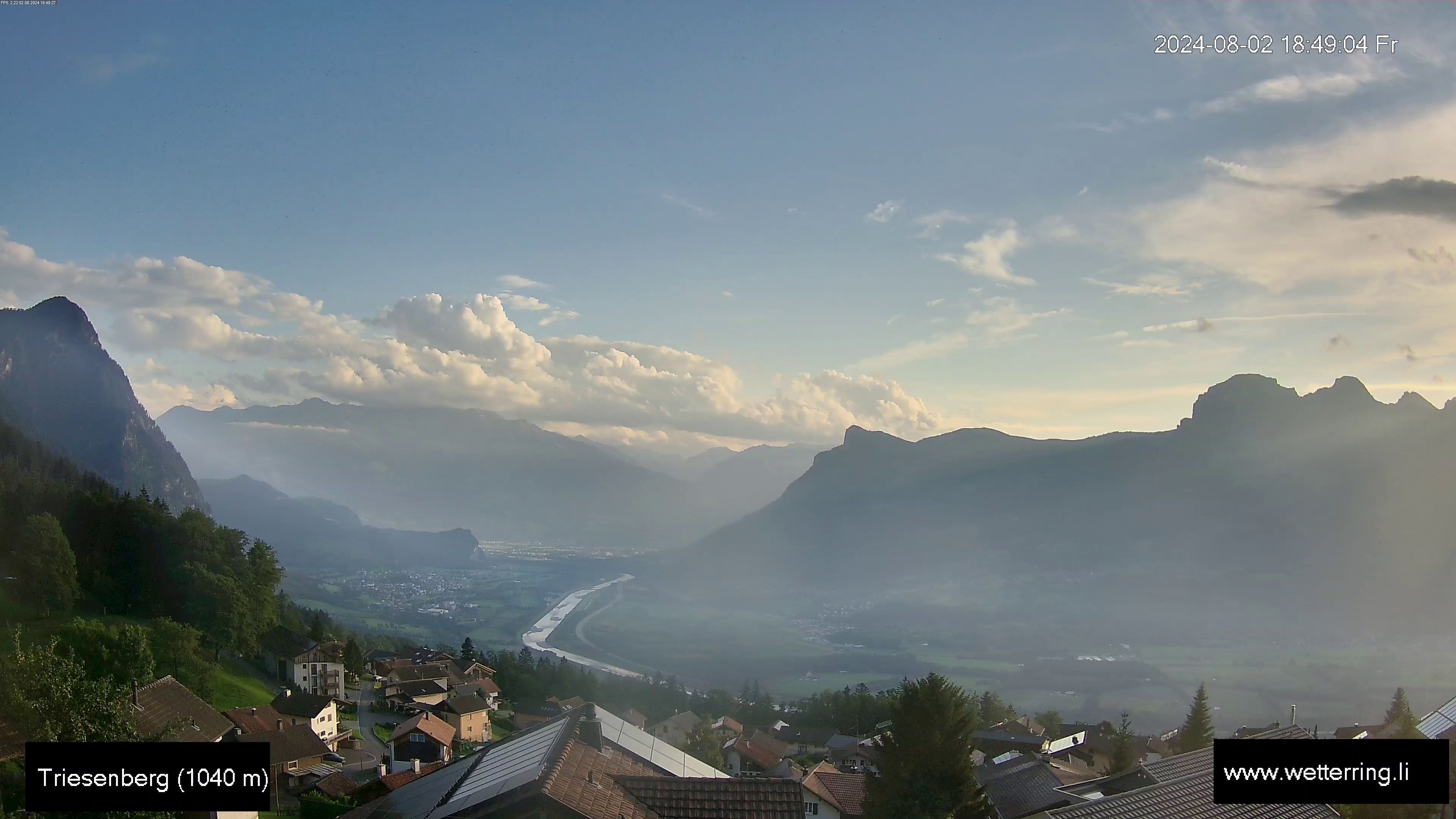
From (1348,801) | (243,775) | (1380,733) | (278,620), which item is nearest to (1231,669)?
(1380,733)

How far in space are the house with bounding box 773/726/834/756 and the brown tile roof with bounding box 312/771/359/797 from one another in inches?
1112

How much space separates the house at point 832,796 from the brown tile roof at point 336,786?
41.7 feet

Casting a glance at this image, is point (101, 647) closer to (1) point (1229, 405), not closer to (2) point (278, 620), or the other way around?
(2) point (278, 620)

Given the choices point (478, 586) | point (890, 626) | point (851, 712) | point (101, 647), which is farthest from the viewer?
point (478, 586)

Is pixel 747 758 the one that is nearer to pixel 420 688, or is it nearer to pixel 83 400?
pixel 420 688

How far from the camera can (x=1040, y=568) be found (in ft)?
566

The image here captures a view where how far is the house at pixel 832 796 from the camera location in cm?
2311

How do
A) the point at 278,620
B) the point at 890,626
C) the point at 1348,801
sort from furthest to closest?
1. the point at 890,626
2. the point at 278,620
3. the point at 1348,801

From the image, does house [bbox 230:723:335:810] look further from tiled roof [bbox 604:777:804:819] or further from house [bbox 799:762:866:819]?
tiled roof [bbox 604:777:804:819]

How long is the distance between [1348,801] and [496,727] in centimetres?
4629

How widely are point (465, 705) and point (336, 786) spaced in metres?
18.4

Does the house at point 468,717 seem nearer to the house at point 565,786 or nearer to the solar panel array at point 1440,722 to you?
the house at point 565,786

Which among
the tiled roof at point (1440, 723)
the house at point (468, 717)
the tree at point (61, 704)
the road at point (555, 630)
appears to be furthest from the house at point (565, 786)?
the road at point (555, 630)

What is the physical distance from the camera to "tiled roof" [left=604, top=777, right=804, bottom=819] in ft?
26.6
